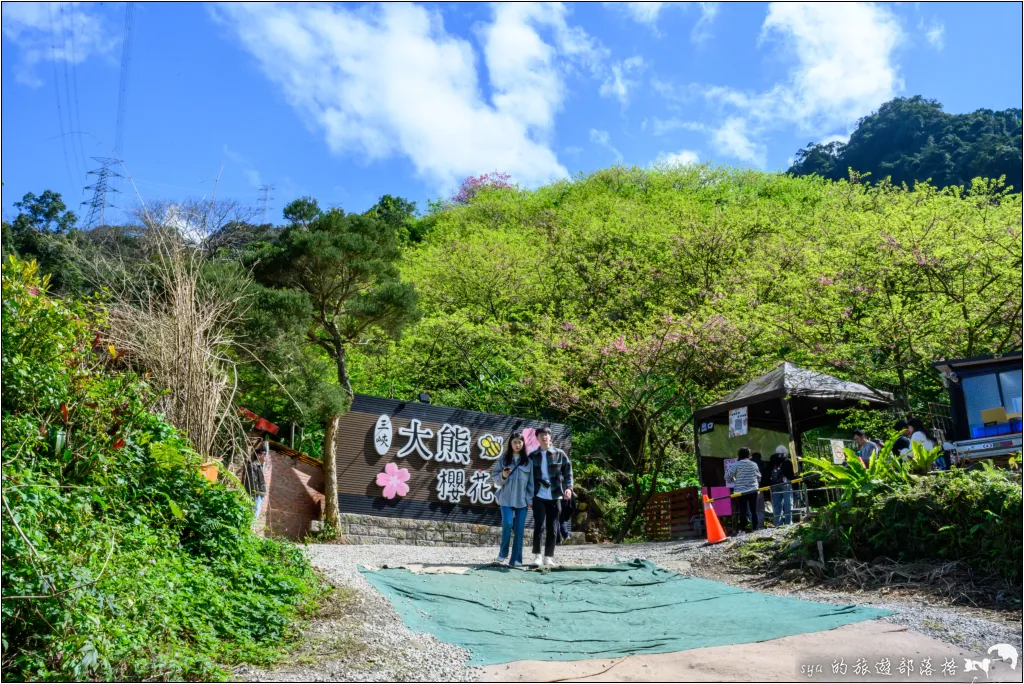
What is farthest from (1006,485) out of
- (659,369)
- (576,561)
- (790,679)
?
(659,369)

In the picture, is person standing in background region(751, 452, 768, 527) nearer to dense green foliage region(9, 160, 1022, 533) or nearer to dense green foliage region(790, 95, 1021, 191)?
dense green foliage region(9, 160, 1022, 533)

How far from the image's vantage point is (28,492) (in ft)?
13.9

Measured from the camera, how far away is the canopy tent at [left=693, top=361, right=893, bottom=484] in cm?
1333

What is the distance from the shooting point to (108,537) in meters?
4.77

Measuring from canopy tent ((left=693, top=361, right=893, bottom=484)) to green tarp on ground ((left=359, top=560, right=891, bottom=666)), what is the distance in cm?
602

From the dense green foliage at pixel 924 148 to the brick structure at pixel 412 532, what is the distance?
26009 mm

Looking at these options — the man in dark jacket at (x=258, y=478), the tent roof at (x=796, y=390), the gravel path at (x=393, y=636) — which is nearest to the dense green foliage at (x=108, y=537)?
the gravel path at (x=393, y=636)

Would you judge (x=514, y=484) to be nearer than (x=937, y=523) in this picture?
No

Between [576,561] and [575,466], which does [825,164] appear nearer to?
[575,466]

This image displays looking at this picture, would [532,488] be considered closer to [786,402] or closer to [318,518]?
[318,518]

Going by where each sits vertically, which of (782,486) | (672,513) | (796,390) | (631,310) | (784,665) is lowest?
(784,665)

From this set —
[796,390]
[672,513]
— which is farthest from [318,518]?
[796,390]

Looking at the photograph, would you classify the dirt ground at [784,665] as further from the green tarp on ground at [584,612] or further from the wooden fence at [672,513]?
the wooden fence at [672,513]

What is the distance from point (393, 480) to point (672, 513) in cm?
523
